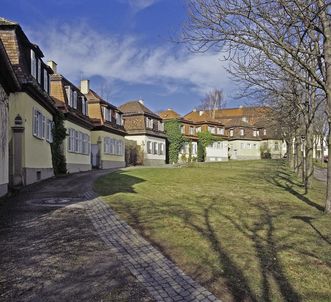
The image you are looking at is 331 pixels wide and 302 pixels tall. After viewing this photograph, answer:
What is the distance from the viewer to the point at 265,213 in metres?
12.0

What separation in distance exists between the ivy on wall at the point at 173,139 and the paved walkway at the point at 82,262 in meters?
45.8

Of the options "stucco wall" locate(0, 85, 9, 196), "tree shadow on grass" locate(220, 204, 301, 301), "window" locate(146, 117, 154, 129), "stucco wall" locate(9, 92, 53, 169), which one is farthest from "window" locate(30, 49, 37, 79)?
"window" locate(146, 117, 154, 129)

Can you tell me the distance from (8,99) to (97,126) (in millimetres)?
21048

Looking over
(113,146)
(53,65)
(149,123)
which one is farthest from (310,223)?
(149,123)

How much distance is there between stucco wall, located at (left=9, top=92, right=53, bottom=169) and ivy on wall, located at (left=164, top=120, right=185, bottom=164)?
3568 cm

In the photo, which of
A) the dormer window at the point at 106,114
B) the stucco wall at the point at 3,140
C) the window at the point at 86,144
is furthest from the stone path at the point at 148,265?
the dormer window at the point at 106,114

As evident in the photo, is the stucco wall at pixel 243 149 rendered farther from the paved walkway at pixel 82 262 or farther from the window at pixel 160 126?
the paved walkway at pixel 82 262

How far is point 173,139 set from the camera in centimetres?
5688

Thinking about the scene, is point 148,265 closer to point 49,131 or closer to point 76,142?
point 49,131

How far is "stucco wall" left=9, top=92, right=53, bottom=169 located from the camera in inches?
669

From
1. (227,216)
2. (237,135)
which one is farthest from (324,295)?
(237,135)

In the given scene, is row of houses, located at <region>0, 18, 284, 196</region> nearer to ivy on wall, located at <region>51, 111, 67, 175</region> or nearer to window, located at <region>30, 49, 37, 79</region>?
window, located at <region>30, 49, 37, 79</region>

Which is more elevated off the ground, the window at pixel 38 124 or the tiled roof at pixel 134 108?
the tiled roof at pixel 134 108

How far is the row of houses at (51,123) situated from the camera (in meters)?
16.7
